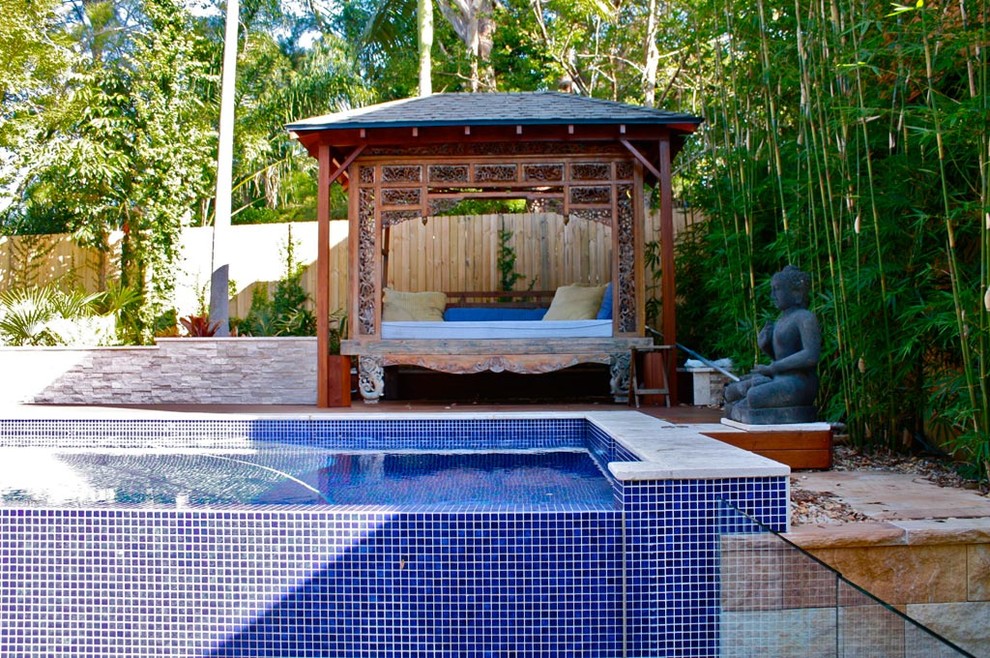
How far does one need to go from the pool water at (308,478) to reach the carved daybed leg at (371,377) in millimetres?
2152

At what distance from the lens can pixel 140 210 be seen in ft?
38.6

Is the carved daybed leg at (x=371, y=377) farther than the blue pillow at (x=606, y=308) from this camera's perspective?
No

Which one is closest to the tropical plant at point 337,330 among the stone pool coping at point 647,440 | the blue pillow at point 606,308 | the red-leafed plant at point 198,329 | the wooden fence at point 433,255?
the wooden fence at point 433,255

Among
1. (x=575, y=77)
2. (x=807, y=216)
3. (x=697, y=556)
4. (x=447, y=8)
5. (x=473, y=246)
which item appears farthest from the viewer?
(x=447, y=8)

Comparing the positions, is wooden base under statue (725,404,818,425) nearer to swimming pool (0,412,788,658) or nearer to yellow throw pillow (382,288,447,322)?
swimming pool (0,412,788,658)

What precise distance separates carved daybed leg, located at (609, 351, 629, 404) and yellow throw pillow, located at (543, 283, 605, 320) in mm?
1042

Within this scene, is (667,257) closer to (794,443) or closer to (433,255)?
(794,443)

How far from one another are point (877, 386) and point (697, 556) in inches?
102

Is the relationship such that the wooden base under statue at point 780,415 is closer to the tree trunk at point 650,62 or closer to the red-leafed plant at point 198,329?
the red-leafed plant at point 198,329

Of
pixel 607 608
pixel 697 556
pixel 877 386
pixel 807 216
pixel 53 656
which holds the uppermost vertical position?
pixel 807 216

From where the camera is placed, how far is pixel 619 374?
7.73 m

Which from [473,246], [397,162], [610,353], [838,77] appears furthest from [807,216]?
[473,246]

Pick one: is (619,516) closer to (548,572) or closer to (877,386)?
(548,572)

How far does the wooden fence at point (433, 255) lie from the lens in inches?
429
